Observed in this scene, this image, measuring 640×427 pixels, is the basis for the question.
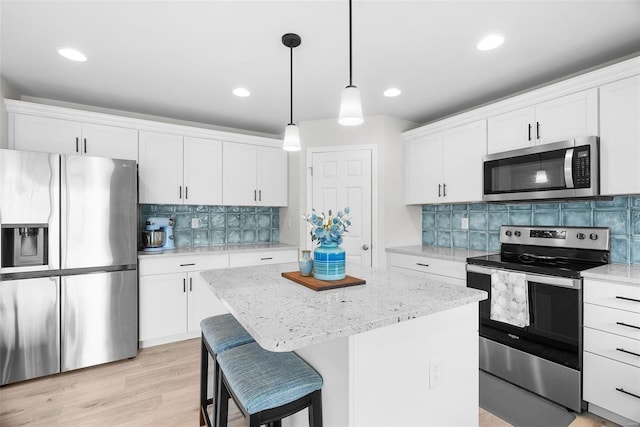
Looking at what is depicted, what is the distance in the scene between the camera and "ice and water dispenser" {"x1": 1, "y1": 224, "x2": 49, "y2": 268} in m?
2.37

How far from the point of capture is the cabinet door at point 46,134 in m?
2.73

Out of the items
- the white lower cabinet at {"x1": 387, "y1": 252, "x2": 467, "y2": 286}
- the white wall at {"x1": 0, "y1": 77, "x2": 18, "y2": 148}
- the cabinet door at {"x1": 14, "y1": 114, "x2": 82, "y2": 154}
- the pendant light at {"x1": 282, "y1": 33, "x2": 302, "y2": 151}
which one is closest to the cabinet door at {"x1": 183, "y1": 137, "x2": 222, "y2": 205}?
the cabinet door at {"x1": 14, "y1": 114, "x2": 82, "y2": 154}

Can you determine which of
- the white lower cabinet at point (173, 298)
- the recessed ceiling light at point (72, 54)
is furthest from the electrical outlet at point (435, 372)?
the recessed ceiling light at point (72, 54)

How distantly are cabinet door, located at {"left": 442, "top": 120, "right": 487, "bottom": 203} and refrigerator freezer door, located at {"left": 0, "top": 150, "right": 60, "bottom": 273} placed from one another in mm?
3418

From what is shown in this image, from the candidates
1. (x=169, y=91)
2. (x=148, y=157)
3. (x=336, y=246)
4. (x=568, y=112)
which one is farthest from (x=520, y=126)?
(x=148, y=157)

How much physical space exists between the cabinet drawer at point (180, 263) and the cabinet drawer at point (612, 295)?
10.0 feet

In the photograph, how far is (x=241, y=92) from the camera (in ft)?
9.68

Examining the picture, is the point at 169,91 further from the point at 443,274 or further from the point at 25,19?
the point at 443,274

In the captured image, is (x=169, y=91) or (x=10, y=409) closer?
(x=10, y=409)

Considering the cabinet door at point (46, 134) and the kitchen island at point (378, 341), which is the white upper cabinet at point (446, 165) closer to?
the kitchen island at point (378, 341)

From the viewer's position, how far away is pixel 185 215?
3758 mm

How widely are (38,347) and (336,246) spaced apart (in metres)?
2.54

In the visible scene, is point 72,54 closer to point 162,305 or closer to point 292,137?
point 292,137

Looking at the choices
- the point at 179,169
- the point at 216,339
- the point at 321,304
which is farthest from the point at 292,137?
the point at 179,169
